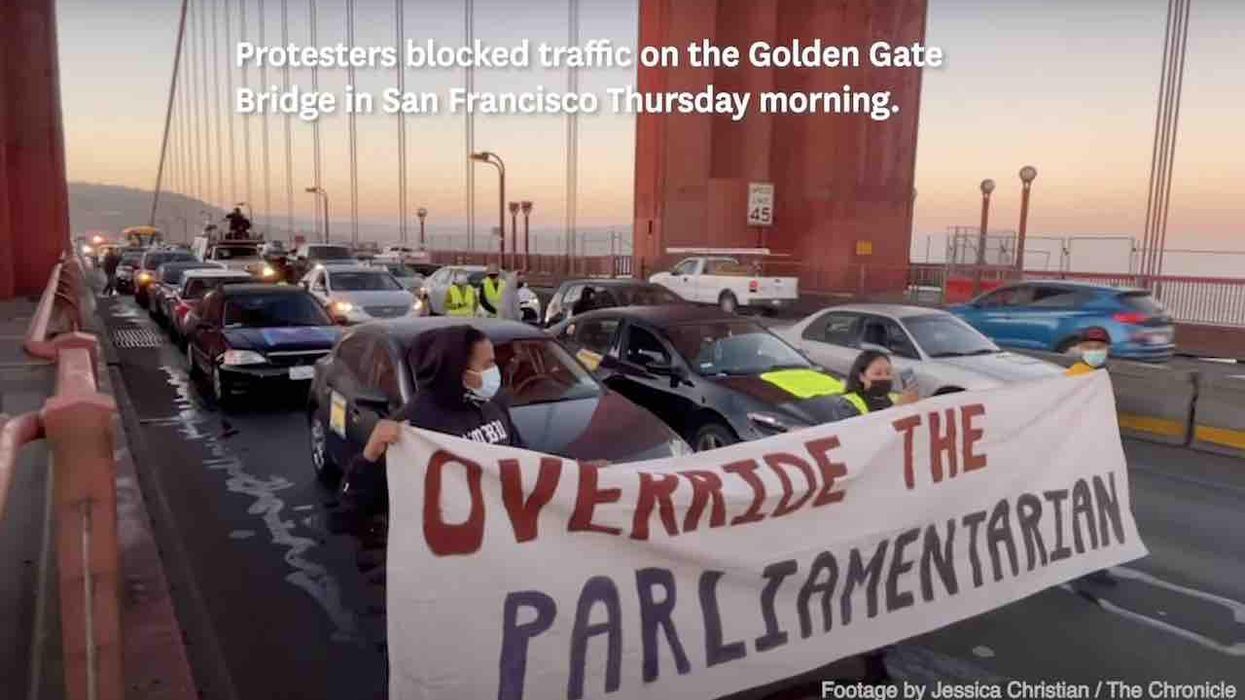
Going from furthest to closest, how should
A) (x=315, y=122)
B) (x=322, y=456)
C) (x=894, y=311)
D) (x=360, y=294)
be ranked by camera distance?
(x=315, y=122) < (x=360, y=294) < (x=894, y=311) < (x=322, y=456)

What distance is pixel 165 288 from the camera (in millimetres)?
20672

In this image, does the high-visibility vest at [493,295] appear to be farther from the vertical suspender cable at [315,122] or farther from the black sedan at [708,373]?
the vertical suspender cable at [315,122]

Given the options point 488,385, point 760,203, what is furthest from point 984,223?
point 488,385

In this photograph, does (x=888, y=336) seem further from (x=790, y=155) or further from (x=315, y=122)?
(x=315, y=122)

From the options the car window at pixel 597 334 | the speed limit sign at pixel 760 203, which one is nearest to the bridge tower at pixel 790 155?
the speed limit sign at pixel 760 203

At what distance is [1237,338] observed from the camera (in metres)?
19.1

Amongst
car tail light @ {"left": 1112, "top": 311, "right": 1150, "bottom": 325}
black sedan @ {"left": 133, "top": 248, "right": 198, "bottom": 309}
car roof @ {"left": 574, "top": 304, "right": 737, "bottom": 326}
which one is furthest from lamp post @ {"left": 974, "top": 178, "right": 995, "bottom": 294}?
black sedan @ {"left": 133, "top": 248, "right": 198, "bottom": 309}

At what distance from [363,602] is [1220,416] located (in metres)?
9.22

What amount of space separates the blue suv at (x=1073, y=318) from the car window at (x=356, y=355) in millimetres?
11612

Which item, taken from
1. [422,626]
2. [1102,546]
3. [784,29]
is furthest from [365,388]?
[784,29]

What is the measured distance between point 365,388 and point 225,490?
5.98 ft

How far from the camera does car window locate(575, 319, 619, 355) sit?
8836 millimetres

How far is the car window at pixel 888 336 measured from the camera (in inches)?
384

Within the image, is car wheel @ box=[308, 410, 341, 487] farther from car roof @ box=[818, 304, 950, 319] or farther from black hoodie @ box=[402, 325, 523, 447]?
car roof @ box=[818, 304, 950, 319]
